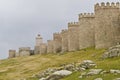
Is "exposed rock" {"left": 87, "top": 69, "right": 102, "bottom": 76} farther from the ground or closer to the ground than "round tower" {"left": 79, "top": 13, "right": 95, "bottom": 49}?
closer to the ground

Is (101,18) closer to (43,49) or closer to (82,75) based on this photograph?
(82,75)

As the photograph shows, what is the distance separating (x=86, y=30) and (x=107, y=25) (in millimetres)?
13480

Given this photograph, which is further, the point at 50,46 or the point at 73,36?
the point at 50,46

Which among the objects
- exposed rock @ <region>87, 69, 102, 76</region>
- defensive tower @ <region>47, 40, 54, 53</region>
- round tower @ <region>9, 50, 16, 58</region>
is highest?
defensive tower @ <region>47, 40, 54, 53</region>

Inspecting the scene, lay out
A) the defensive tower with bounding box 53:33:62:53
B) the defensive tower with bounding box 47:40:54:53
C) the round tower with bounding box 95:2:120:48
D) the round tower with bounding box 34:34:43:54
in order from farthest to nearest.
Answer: the round tower with bounding box 34:34:43:54 → the defensive tower with bounding box 47:40:54:53 → the defensive tower with bounding box 53:33:62:53 → the round tower with bounding box 95:2:120:48

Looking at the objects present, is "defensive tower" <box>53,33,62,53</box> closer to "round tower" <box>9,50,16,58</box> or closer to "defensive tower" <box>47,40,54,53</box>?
"defensive tower" <box>47,40,54,53</box>

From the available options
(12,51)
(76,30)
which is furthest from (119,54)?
(12,51)

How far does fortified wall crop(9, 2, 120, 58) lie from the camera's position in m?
72.6

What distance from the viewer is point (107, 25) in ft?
237

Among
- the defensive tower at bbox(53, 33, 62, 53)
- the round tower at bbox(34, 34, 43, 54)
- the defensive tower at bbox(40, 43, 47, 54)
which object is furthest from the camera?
the round tower at bbox(34, 34, 43, 54)

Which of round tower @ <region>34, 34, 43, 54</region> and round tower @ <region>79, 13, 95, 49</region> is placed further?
round tower @ <region>34, 34, 43, 54</region>

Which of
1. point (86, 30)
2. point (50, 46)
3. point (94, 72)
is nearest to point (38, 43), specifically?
point (50, 46)

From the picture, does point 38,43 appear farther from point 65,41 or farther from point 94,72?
point 94,72

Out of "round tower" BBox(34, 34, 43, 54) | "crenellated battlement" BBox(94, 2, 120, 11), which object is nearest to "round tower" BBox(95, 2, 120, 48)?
"crenellated battlement" BBox(94, 2, 120, 11)
